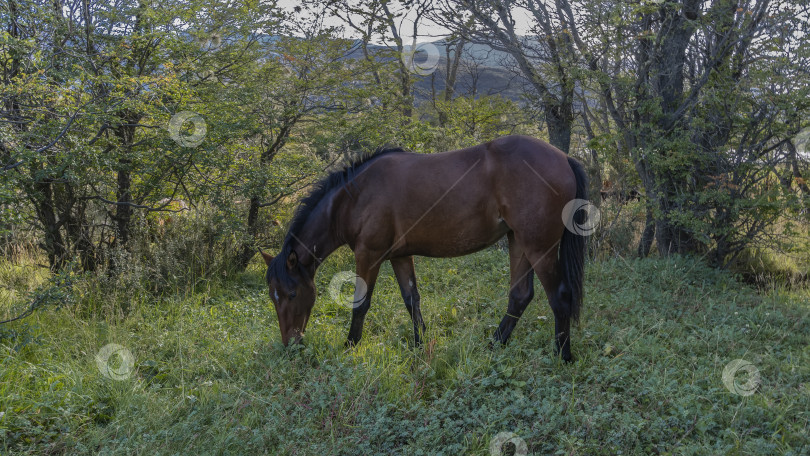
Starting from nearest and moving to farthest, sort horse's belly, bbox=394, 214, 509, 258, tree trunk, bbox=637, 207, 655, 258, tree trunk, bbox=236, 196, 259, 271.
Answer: horse's belly, bbox=394, 214, 509, 258 < tree trunk, bbox=236, 196, 259, 271 < tree trunk, bbox=637, 207, 655, 258

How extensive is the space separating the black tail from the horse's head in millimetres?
2027

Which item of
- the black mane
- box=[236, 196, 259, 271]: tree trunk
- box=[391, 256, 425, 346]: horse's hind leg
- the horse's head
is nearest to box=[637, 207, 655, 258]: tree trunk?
box=[391, 256, 425, 346]: horse's hind leg

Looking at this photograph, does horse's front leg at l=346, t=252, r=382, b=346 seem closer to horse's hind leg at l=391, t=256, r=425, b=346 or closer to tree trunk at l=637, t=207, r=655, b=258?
horse's hind leg at l=391, t=256, r=425, b=346

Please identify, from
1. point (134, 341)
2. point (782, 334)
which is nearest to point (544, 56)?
point (782, 334)

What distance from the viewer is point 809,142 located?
519 centimetres

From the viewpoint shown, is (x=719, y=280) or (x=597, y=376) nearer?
(x=597, y=376)

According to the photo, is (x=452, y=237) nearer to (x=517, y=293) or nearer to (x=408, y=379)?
(x=517, y=293)

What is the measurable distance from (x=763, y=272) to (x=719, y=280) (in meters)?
1.09

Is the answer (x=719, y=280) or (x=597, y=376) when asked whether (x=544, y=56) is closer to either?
(x=719, y=280)

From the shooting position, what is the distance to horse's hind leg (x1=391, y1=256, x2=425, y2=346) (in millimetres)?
4203

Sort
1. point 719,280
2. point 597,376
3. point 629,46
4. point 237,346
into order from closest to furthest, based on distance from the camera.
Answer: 1. point 597,376
2. point 237,346
3. point 719,280
4. point 629,46

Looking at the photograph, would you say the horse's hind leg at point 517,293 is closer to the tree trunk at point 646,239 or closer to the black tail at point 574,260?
the black tail at point 574,260

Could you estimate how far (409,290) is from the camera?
4254 mm

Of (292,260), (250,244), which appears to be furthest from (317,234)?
(250,244)
